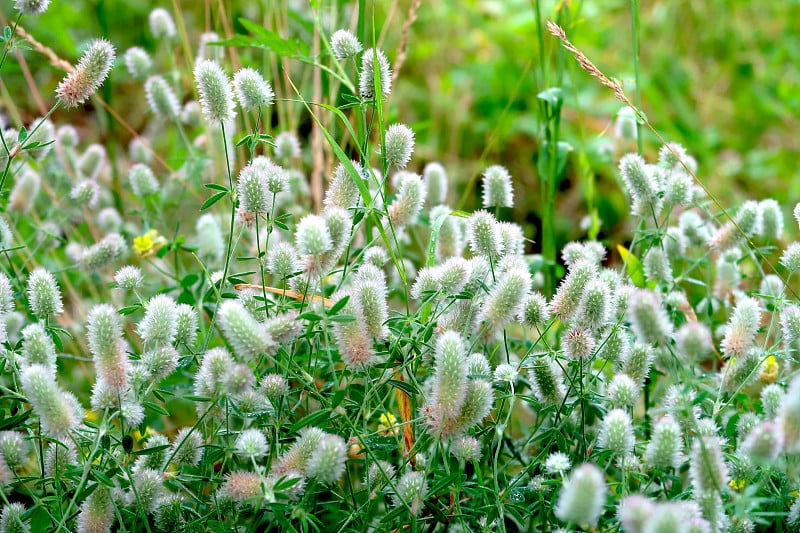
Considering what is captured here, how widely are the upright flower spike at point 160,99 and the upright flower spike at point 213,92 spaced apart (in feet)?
2.53

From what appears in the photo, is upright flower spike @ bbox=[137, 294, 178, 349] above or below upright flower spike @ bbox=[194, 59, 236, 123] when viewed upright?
below

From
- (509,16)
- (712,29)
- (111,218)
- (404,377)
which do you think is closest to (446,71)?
(509,16)

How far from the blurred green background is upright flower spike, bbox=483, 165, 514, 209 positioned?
1.68m

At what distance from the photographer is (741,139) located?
4.32 meters

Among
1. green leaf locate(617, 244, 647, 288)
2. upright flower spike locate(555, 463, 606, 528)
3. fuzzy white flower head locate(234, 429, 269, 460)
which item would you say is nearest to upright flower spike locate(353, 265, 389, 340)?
fuzzy white flower head locate(234, 429, 269, 460)

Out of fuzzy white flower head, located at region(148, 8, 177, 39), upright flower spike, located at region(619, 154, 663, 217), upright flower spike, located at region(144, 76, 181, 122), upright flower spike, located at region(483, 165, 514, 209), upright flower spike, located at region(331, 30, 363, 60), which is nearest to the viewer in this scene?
upright flower spike, located at region(331, 30, 363, 60)

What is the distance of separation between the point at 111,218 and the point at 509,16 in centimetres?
287

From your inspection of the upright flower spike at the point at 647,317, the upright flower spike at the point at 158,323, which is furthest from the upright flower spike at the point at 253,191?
the upright flower spike at the point at 647,317

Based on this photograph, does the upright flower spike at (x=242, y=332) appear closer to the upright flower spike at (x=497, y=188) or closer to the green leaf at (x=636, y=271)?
the upright flower spike at (x=497, y=188)

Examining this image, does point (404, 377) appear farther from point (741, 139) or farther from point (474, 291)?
point (741, 139)

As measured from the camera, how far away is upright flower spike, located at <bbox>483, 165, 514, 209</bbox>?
1934mm

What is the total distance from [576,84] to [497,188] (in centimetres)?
199

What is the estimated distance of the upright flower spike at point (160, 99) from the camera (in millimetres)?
2303

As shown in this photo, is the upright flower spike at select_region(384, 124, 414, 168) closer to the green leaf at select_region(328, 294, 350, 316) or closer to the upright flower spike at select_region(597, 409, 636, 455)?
the green leaf at select_region(328, 294, 350, 316)
